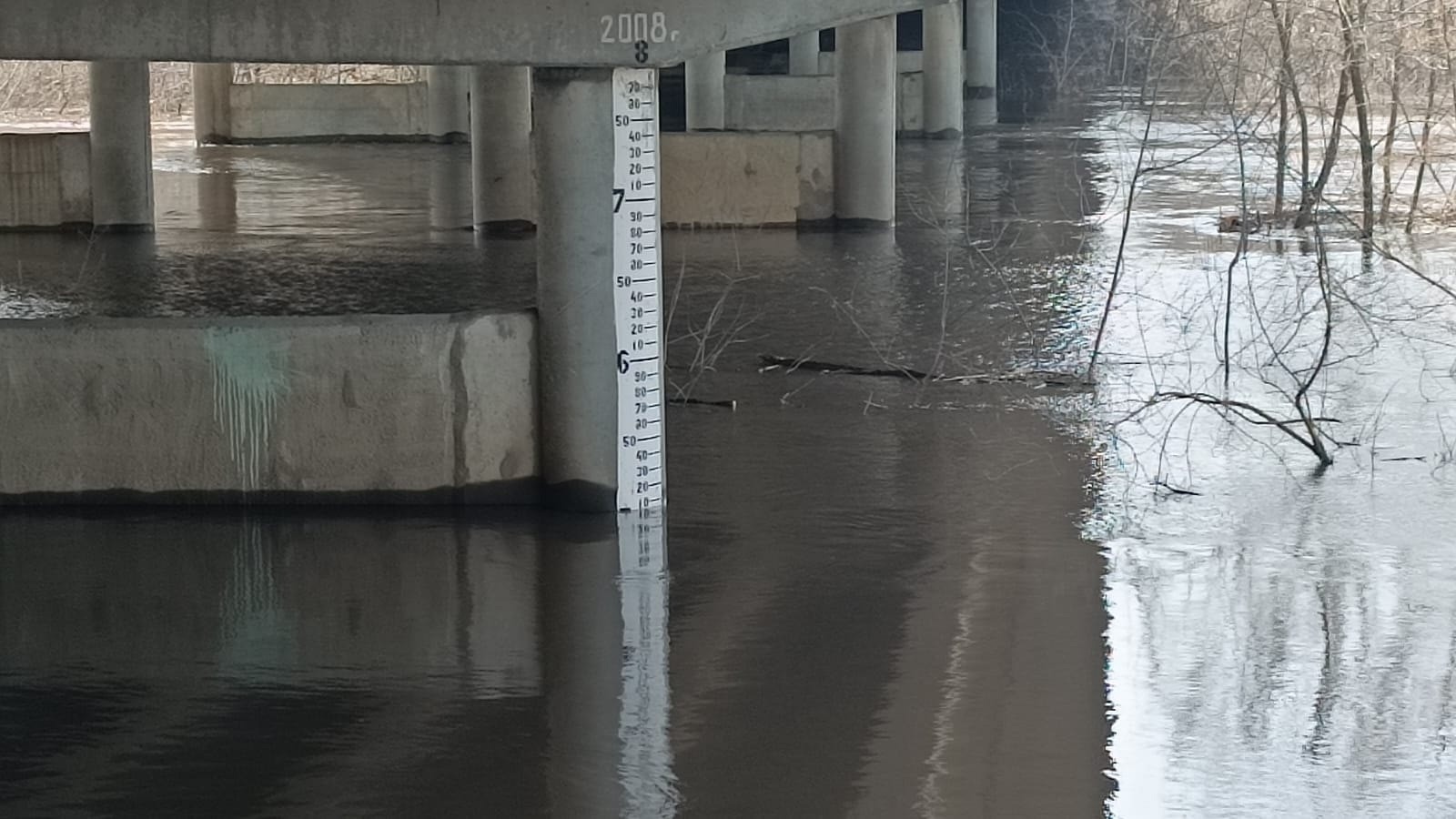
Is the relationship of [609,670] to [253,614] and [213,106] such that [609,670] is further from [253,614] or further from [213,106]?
[213,106]

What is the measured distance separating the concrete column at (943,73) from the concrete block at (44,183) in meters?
12.5

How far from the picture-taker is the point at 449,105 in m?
33.7

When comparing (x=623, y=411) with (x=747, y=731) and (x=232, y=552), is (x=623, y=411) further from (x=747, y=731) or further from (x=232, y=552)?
(x=747, y=731)

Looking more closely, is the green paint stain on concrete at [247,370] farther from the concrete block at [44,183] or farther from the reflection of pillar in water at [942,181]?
the concrete block at [44,183]

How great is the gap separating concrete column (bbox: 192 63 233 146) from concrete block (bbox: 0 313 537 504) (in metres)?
25.9

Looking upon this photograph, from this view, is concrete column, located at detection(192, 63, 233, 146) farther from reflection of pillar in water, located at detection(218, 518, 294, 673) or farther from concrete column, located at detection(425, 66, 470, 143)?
reflection of pillar in water, located at detection(218, 518, 294, 673)

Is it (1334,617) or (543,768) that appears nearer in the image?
(543,768)

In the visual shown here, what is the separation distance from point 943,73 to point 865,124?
11.5m

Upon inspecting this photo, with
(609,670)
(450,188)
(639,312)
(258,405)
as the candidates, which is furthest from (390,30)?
(450,188)

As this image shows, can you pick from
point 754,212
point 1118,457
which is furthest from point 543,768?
point 754,212

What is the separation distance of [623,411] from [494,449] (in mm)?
612

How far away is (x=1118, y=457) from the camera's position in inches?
400

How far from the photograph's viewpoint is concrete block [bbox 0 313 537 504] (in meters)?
8.98

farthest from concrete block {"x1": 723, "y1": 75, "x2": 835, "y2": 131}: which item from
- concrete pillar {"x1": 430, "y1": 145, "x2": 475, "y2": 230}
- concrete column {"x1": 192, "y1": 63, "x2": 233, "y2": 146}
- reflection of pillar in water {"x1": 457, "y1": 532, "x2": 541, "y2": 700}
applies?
reflection of pillar in water {"x1": 457, "y1": 532, "x2": 541, "y2": 700}
